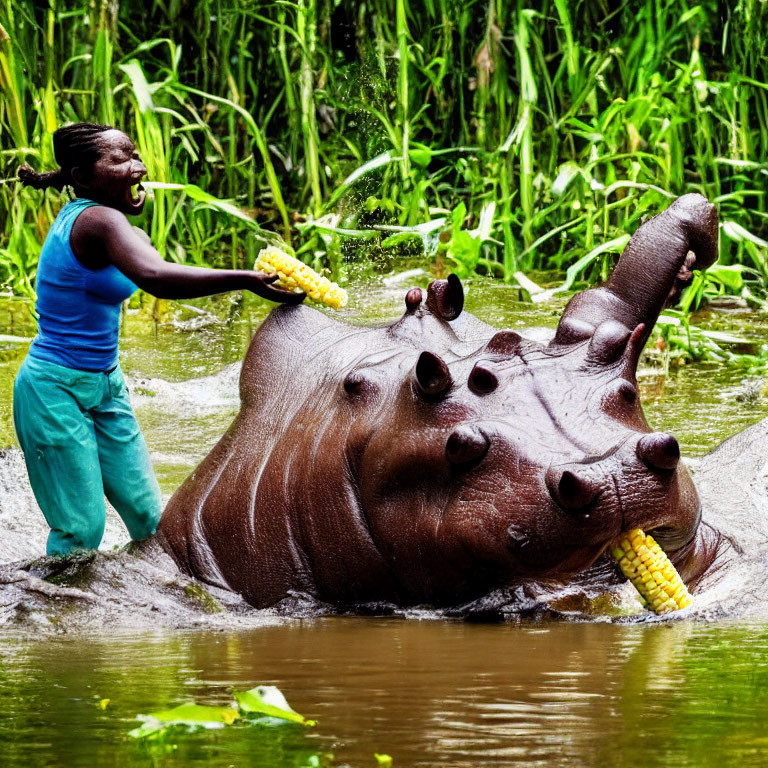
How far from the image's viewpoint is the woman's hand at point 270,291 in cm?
403

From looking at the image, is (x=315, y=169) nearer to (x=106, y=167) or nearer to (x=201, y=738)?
(x=106, y=167)

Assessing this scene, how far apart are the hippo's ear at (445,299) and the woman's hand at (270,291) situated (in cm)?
38

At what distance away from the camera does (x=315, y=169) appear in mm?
8414

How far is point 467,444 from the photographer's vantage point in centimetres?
351

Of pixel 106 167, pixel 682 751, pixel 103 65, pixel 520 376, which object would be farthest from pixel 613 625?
pixel 103 65

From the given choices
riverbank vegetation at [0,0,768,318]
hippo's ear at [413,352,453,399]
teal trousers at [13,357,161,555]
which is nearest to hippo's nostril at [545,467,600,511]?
hippo's ear at [413,352,453,399]

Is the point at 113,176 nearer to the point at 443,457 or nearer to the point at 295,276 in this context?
the point at 295,276

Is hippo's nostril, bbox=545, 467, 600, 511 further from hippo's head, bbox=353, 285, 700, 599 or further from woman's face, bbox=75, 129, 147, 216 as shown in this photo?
woman's face, bbox=75, 129, 147, 216

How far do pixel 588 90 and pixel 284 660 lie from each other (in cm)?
580

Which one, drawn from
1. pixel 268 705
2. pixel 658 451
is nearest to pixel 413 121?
pixel 658 451

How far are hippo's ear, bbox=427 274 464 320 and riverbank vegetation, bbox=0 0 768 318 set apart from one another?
2621mm

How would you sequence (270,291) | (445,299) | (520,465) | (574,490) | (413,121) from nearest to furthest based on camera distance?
1. (574,490)
2. (520,465)
3. (270,291)
4. (445,299)
5. (413,121)

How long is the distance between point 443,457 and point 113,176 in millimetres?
1342

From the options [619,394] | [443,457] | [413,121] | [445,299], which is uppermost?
[413,121]
